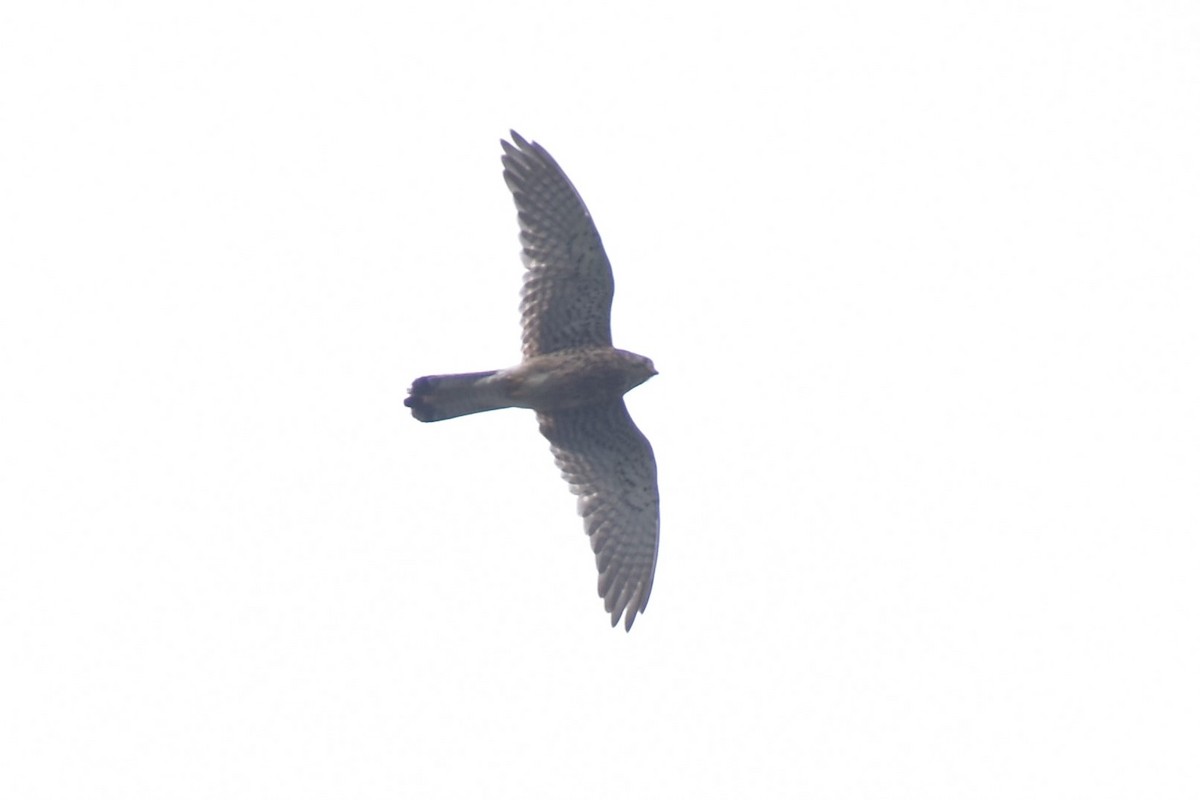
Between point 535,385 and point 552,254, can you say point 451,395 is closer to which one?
point 535,385

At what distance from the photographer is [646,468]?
16297 mm

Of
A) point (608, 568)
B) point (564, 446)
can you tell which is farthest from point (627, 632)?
point (564, 446)

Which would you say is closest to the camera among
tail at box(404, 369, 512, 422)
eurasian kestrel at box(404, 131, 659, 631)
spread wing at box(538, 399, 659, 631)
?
tail at box(404, 369, 512, 422)

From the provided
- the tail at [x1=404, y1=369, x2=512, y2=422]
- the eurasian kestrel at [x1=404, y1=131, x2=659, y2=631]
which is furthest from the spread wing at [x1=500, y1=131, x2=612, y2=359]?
the tail at [x1=404, y1=369, x2=512, y2=422]

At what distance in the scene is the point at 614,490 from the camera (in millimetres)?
16250

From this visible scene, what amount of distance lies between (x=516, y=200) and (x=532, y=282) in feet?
2.35

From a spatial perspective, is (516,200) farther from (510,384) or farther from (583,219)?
(510,384)

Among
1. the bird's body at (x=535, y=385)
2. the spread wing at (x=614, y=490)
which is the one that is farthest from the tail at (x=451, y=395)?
the spread wing at (x=614, y=490)

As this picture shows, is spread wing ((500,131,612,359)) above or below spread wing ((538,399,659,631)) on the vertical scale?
above

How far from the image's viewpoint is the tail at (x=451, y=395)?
50.9 feet

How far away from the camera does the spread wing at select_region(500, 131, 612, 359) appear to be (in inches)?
616

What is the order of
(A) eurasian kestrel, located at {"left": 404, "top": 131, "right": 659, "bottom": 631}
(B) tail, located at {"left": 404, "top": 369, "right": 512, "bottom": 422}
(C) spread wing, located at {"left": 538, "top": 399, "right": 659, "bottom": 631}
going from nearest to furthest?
(B) tail, located at {"left": 404, "top": 369, "right": 512, "bottom": 422} → (A) eurasian kestrel, located at {"left": 404, "top": 131, "right": 659, "bottom": 631} → (C) spread wing, located at {"left": 538, "top": 399, "right": 659, "bottom": 631}

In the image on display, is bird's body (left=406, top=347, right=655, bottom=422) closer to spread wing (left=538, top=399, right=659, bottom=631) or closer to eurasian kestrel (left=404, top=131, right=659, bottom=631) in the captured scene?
eurasian kestrel (left=404, top=131, right=659, bottom=631)

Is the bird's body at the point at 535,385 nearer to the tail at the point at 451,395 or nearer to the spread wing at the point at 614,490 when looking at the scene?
the tail at the point at 451,395
